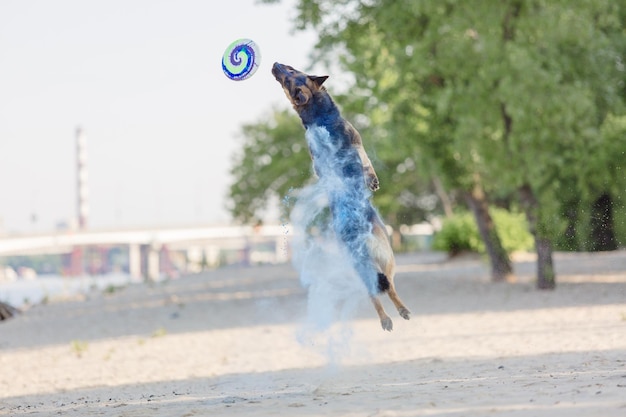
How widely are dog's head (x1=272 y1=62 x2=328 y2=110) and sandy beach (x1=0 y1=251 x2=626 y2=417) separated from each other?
8.91 feet

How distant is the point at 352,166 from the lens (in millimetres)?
8555

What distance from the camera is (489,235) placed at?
26.5 m

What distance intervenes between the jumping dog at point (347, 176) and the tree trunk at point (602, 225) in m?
25.4

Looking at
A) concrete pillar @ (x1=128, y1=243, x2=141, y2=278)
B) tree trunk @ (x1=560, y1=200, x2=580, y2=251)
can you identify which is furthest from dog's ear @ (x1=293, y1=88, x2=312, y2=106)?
concrete pillar @ (x1=128, y1=243, x2=141, y2=278)

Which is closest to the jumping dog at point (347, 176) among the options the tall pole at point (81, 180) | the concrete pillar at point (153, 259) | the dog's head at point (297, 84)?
the dog's head at point (297, 84)

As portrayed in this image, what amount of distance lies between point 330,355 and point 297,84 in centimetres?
401

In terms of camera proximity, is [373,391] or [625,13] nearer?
[373,391]

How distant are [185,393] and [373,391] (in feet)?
8.67

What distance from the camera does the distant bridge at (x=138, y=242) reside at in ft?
245

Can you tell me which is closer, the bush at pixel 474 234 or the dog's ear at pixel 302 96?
the dog's ear at pixel 302 96

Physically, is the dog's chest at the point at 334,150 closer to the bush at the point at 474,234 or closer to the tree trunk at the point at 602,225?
the tree trunk at the point at 602,225

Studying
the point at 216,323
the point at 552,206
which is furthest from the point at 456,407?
the point at 552,206

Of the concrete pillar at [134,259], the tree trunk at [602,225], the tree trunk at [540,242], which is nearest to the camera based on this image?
the tree trunk at [540,242]

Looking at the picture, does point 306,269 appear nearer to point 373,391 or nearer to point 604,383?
point 373,391
